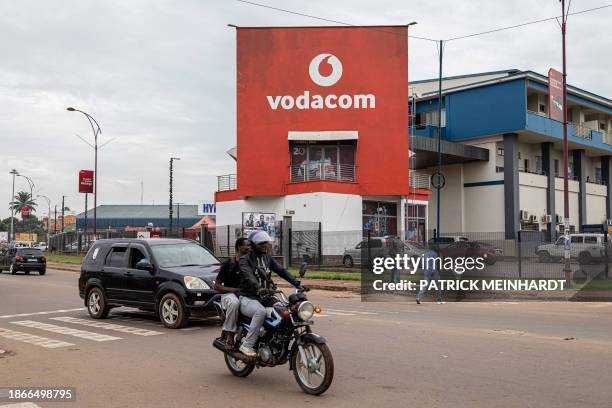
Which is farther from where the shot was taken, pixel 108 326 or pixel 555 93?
pixel 555 93

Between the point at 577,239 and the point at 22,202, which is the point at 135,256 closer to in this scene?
the point at 577,239

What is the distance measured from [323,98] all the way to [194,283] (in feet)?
92.7

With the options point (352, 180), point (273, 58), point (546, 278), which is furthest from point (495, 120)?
point (546, 278)

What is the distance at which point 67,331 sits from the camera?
11.6 metres

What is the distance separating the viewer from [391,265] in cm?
2295

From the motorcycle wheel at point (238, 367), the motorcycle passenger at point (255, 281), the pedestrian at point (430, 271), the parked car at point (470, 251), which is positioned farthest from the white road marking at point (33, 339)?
the parked car at point (470, 251)

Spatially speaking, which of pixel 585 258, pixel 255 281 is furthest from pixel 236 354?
pixel 585 258

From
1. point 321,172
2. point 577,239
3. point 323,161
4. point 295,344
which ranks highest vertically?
point 323,161

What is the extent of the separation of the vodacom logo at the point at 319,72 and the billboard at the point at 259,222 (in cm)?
1044

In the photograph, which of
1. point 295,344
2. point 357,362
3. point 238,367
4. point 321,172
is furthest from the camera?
point 321,172

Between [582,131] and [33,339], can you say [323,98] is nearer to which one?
[582,131]

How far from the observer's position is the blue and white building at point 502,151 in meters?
44.7

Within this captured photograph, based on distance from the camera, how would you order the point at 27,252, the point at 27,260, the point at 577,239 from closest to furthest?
the point at 577,239, the point at 27,260, the point at 27,252

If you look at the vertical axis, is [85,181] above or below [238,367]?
above
